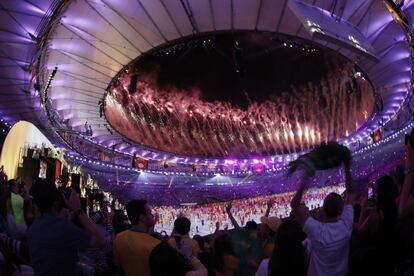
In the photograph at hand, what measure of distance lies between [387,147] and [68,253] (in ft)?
103

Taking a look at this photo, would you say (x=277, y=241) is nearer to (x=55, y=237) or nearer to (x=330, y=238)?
(x=330, y=238)

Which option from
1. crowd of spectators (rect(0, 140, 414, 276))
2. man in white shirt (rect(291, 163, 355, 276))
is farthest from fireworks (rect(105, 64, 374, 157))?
man in white shirt (rect(291, 163, 355, 276))

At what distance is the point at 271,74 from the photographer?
30422 millimetres

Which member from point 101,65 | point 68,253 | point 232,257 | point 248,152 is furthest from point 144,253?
point 248,152

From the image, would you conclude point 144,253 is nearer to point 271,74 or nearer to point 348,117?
point 271,74

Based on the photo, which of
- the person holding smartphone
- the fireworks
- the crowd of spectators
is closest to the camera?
the crowd of spectators

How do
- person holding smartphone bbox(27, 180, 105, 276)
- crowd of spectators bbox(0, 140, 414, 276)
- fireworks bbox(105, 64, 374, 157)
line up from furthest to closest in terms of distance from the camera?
fireworks bbox(105, 64, 374, 157) → person holding smartphone bbox(27, 180, 105, 276) → crowd of spectators bbox(0, 140, 414, 276)

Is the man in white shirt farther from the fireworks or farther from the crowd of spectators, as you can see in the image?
the fireworks

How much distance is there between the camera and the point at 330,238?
3.89 meters

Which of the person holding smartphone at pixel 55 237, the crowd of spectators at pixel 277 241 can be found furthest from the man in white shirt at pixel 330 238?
the person holding smartphone at pixel 55 237

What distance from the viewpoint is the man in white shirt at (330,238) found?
3898 millimetres

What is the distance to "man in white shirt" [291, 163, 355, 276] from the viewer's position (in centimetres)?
390

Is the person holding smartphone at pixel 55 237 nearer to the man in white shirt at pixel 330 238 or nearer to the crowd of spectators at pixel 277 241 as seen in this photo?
the crowd of spectators at pixel 277 241

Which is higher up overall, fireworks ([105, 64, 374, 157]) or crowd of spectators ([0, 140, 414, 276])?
fireworks ([105, 64, 374, 157])
